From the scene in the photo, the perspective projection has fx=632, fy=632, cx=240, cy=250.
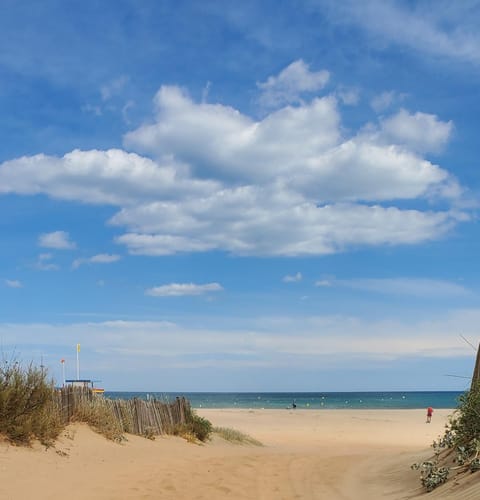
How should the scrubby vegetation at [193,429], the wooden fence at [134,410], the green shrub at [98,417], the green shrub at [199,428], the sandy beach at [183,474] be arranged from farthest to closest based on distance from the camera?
the green shrub at [199,428]
the scrubby vegetation at [193,429]
the green shrub at [98,417]
the wooden fence at [134,410]
the sandy beach at [183,474]

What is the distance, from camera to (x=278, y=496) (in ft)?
29.8

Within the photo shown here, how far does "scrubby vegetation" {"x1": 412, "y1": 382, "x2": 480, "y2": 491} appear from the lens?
27.5 ft

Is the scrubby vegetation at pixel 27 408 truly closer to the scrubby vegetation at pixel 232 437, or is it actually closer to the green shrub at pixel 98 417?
the green shrub at pixel 98 417

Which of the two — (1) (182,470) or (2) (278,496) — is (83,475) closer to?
(1) (182,470)

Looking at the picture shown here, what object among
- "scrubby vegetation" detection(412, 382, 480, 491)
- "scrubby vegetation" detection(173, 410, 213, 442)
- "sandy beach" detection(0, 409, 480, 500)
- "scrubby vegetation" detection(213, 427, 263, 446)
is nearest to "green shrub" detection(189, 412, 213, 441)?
"scrubby vegetation" detection(173, 410, 213, 442)

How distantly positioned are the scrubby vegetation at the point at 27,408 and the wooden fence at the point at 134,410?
1.28 m

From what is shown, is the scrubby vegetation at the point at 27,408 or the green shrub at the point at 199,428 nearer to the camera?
the scrubby vegetation at the point at 27,408

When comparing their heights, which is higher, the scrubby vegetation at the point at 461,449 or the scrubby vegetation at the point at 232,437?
the scrubby vegetation at the point at 461,449

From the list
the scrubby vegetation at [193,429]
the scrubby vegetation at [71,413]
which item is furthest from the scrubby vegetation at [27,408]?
the scrubby vegetation at [193,429]

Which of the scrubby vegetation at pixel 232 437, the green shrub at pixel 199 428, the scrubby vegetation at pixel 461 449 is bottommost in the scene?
the scrubby vegetation at pixel 232 437

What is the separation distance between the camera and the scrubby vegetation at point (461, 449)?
27.5 ft

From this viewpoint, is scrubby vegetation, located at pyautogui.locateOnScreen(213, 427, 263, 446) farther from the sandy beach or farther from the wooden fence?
the sandy beach

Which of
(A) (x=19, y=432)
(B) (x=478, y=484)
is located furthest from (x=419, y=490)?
Answer: (A) (x=19, y=432)

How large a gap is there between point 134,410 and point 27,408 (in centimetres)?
520
